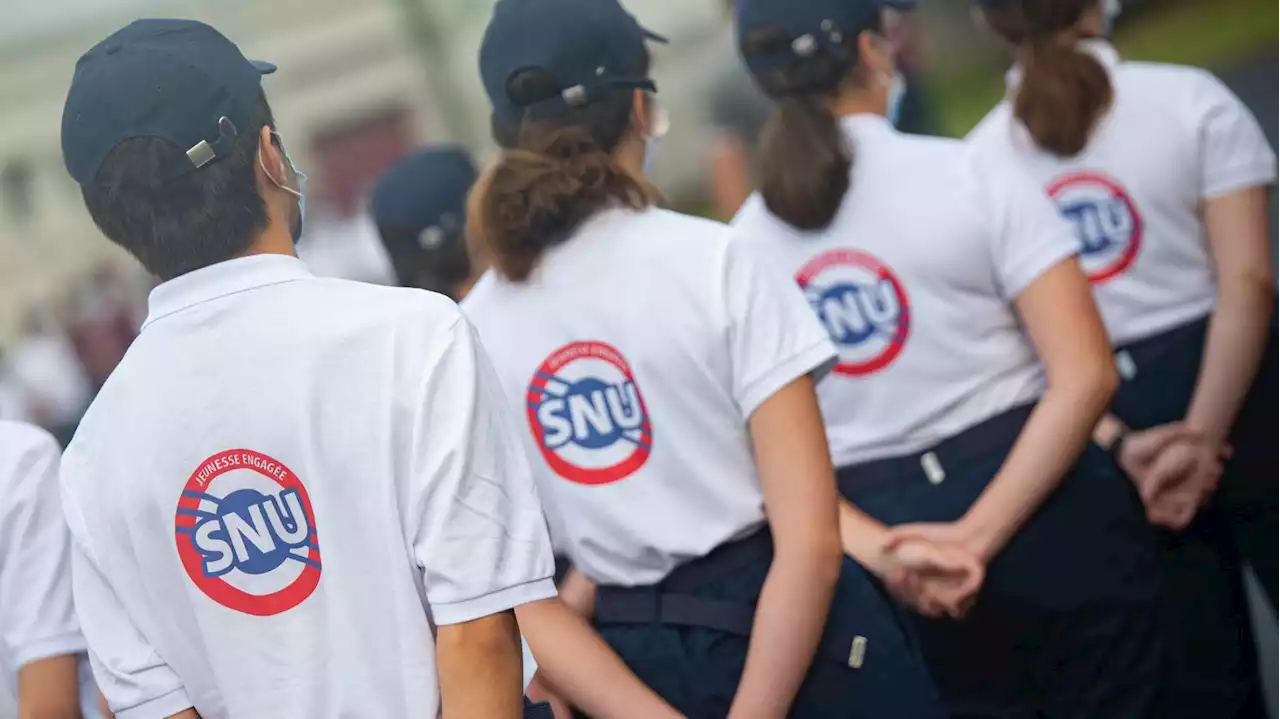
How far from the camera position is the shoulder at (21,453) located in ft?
7.04

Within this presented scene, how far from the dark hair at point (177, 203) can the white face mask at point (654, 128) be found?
756 millimetres

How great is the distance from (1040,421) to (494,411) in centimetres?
117

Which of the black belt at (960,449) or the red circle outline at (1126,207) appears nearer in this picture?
the black belt at (960,449)

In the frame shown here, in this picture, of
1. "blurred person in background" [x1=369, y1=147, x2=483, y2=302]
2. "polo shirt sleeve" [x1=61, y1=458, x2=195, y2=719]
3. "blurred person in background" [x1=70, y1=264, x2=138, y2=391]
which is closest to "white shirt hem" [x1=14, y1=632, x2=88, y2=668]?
"polo shirt sleeve" [x1=61, y1=458, x2=195, y2=719]

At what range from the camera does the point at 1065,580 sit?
8.47ft

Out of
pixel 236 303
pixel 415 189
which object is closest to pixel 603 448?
pixel 236 303

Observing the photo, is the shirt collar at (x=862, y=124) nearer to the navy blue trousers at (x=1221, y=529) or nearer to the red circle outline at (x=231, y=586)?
the navy blue trousers at (x=1221, y=529)

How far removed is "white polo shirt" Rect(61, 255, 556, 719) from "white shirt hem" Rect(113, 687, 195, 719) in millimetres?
10

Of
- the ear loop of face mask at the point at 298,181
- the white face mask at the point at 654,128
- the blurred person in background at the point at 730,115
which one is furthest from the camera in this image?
the blurred person in background at the point at 730,115

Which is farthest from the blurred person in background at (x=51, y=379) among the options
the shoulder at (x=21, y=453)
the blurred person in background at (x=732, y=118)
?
the shoulder at (x=21, y=453)

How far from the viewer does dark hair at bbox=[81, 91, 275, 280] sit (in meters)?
1.70

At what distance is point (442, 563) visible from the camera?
65.9 inches

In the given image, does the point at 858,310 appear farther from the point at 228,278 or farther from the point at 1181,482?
the point at 228,278

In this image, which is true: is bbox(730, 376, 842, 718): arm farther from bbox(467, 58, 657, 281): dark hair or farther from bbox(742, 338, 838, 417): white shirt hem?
bbox(467, 58, 657, 281): dark hair
